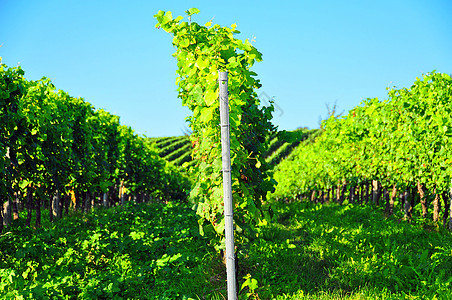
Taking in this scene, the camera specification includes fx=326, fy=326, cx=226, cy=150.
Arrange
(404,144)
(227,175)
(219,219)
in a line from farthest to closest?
(404,144), (219,219), (227,175)

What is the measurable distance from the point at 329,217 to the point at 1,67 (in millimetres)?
9413

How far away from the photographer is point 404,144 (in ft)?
32.9

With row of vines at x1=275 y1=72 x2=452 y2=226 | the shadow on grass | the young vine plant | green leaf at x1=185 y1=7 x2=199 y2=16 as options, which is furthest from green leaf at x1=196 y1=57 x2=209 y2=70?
row of vines at x1=275 y1=72 x2=452 y2=226

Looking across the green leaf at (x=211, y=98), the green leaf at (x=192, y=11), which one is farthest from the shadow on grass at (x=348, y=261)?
the green leaf at (x=192, y=11)

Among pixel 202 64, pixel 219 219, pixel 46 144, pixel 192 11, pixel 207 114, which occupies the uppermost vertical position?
pixel 192 11

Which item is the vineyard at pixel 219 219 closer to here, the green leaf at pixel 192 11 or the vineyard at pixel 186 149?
the green leaf at pixel 192 11

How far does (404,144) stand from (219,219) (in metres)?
7.75

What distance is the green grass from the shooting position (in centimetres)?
463

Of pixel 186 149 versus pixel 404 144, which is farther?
pixel 186 149

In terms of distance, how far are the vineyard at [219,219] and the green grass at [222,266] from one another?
0.09 ft

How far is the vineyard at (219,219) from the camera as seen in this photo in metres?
4.62

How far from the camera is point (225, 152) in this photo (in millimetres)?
3135

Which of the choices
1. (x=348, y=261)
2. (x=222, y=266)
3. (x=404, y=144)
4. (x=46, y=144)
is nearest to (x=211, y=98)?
(x=222, y=266)

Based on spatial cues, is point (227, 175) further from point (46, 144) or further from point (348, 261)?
point (46, 144)
